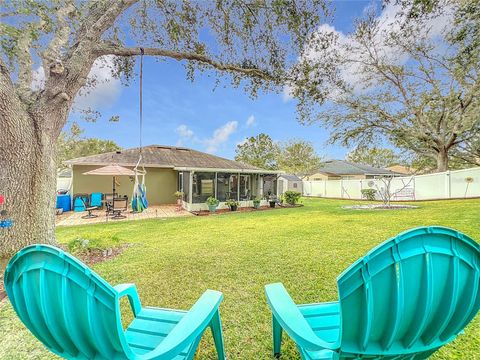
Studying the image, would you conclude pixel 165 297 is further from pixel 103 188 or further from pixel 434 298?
pixel 103 188

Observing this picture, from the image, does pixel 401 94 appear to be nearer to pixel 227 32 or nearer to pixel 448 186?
pixel 448 186

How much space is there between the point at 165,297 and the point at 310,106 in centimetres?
684

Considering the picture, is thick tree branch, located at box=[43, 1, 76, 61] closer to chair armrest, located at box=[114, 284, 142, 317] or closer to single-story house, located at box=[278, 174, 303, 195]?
chair armrest, located at box=[114, 284, 142, 317]

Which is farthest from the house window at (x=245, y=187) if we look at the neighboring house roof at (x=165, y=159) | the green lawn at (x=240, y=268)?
the green lawn at (x=240, y=268)

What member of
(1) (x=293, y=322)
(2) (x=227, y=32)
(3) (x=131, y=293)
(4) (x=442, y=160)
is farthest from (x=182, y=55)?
(4) (x=442, y=160)

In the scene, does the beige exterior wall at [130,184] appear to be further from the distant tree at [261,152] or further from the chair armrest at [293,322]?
the distant tree at [261,152]

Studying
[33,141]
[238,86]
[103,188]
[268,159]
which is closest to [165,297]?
[33,141]

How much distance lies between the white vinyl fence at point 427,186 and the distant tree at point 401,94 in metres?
2.01

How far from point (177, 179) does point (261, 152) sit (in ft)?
70.1

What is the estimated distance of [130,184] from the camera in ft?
53.0

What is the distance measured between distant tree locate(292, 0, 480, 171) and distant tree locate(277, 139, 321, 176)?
1781 cm

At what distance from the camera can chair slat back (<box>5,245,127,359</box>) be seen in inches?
45.2

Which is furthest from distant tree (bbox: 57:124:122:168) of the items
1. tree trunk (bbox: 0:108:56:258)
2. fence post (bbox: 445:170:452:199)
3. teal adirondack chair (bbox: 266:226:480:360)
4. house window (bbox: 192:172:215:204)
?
fence post (bbox: 445:170:452:199)

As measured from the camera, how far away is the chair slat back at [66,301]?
1.15 metres
